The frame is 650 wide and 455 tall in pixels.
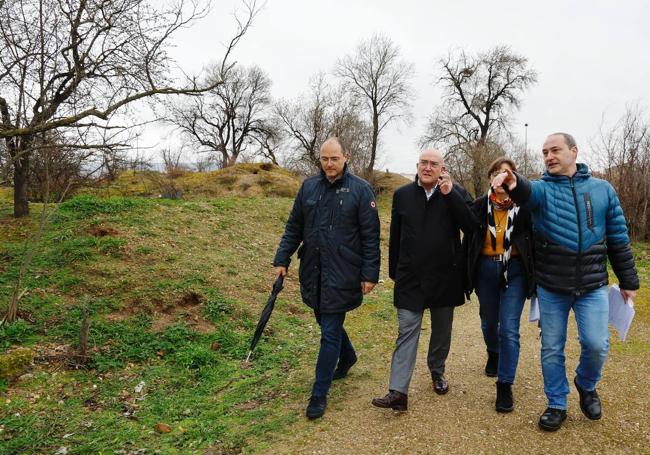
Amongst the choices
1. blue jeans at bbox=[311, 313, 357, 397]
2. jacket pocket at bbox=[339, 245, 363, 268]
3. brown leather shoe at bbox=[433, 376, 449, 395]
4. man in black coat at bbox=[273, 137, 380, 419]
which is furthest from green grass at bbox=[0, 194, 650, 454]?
jacket pocket at bbox=[339, 245, 363, 268]

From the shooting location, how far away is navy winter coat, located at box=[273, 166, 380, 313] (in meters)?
3.59

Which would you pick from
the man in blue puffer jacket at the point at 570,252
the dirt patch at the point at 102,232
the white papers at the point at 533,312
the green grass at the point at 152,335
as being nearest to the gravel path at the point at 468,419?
the man in blue puffer jacket at the point at 570,252

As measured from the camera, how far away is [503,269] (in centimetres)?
357

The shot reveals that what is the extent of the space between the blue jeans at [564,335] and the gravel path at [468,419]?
306 mm

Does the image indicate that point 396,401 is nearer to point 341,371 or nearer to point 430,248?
point 341,371

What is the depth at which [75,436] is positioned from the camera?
11.5 feet

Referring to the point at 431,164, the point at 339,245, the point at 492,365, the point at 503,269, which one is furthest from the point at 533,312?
the point at 339,245

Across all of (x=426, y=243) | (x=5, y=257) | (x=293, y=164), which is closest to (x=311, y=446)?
(x=426, y=243)

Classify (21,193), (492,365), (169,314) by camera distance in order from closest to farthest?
(492,365), (169,314), (21,193)

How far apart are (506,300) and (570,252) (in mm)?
670

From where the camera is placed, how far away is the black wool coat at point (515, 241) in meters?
3.44

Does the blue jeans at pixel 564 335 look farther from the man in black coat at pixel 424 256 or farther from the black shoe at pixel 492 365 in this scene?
the black shoe at pixel 492 365

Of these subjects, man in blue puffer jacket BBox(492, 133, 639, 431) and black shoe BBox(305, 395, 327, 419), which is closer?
man in blue puffer jacket BBox(492, 133, 639, 431)

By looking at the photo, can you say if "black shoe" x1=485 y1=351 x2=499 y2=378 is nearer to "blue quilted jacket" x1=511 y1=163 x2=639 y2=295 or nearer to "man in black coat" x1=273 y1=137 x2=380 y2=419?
"blue quilted jacket" x1=511 y1=163 x2=639 y2=295
